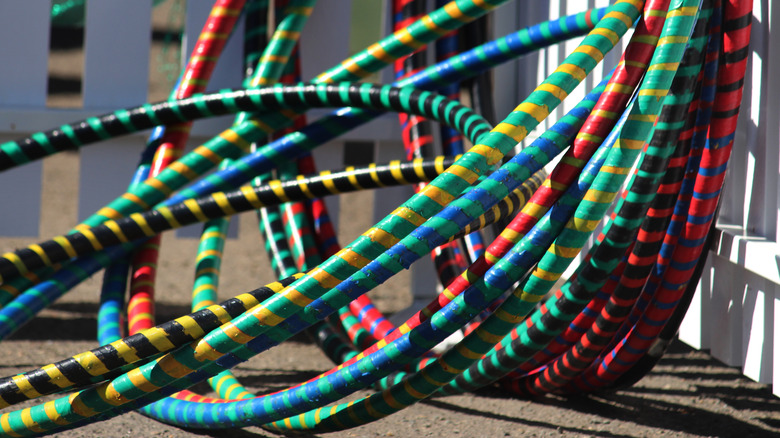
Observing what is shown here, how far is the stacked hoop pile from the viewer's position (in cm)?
138

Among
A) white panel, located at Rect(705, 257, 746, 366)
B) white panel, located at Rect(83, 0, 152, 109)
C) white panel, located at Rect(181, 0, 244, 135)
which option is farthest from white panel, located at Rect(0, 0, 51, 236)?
white panel, located at Rect(705, 257, 746, 366)

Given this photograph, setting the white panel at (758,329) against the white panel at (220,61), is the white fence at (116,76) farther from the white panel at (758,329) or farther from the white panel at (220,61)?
the white panel at (758,329)

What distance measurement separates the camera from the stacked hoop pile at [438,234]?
138 centimetres

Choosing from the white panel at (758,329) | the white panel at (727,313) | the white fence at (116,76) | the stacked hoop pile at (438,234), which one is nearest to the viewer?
the stacked hoop pile at (438,234)

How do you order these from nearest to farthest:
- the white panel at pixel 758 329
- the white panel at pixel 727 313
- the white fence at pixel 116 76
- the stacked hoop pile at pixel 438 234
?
the stacked hoop pile at pixel 438 234
the white panel at pixel 758 329
the white panel at pixel 727 313
the white fence at pixel 116 76

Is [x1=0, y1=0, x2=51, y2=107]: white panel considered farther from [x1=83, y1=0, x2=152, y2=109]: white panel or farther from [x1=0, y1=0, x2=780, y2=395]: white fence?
[x1=83, y1=0, x2=152, y2=109]: white panel

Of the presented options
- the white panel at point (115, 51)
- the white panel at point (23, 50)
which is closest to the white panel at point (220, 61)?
the white panel at point (115, 51)

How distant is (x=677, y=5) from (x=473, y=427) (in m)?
1.01

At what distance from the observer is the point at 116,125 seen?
2.11 metres

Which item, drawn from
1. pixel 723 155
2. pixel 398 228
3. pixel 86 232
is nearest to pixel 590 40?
pixel 723 155

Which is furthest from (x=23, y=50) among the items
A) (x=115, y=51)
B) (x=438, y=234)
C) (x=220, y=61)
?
(x=438, y=234)

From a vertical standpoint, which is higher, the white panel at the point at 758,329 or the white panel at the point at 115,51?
the white panel at the point at 115,51

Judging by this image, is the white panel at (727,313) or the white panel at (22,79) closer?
the white panel at (727,313)

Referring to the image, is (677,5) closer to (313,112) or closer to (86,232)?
(86,232)
